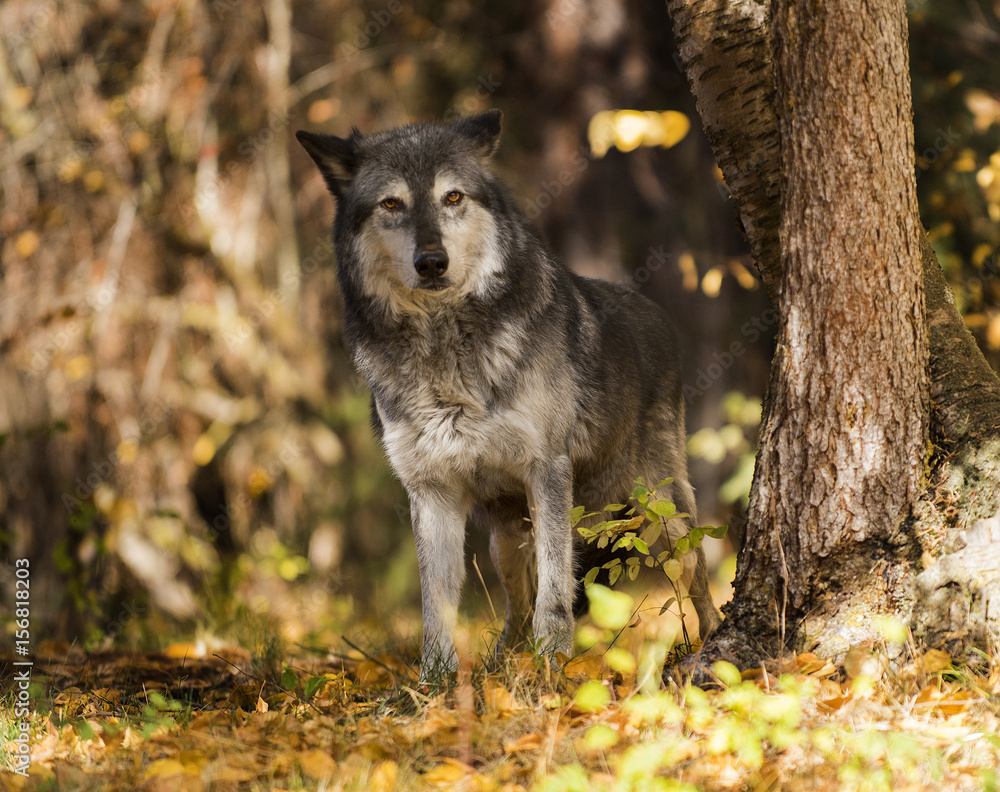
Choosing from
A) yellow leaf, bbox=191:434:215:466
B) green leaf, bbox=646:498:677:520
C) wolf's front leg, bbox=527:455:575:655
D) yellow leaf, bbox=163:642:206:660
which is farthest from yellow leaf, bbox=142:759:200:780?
yellow leaf, bbox=191:434:215:466

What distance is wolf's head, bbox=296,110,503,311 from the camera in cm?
341

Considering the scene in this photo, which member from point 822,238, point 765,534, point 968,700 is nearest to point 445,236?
point 822,238

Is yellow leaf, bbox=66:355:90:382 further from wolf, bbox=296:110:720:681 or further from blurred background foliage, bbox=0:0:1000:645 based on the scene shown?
wolf, bbox=296:110:720:681

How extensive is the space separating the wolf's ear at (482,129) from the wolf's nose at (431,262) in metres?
0.79

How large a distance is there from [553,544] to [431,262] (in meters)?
1.29

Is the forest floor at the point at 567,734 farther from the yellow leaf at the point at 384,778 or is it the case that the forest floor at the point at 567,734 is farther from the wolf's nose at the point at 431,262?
the wolf's nose at the point at 431,262

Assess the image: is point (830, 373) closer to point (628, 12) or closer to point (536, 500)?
point (536, 500)

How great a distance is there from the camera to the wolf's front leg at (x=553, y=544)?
345cm

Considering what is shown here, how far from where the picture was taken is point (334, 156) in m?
3.75

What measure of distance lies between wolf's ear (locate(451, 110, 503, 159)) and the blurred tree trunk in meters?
1.40

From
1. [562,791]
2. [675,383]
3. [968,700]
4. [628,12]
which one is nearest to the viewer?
[562,791]

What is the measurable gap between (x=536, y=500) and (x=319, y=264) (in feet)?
17.9

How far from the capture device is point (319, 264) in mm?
8289

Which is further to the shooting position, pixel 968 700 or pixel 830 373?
pixel 830 373
